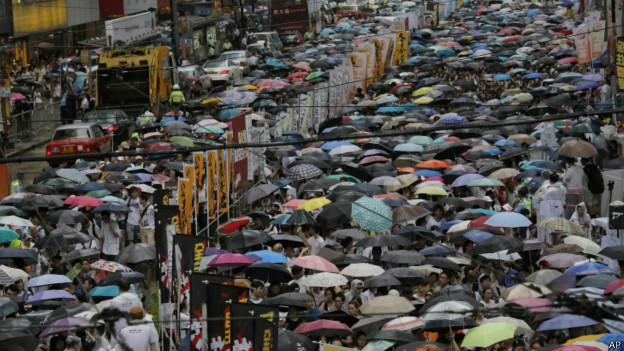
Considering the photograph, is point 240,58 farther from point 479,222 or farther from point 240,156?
point 479,222

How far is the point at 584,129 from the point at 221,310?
14970 millimetres

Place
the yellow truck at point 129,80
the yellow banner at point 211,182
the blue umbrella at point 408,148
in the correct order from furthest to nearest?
the yellow truck at point 129,80
the blue umbrella at point 408,148
the yellow banner at point 211,182

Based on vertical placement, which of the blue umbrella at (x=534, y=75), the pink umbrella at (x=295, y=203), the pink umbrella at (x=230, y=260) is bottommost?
the blue umbrella at (x=534, y=75)

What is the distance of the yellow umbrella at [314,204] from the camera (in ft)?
61.4

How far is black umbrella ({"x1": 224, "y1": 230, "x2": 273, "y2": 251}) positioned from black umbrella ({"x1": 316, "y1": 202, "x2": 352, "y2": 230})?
141 cm

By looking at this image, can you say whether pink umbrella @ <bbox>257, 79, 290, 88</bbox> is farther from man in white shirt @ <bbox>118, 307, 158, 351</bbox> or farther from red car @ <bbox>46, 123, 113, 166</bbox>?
man in white shirt @ <bbox>118, 307, 158, 351</bbox>

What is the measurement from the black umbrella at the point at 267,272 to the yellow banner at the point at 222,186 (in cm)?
A: 503

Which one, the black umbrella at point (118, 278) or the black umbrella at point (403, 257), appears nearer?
the black umbrella at point (118, 278)

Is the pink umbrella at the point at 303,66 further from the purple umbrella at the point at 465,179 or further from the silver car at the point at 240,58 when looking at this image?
the purple umbrella at the point at 465,179

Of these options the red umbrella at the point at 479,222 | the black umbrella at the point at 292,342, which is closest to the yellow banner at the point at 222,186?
the red umbrella at the point at 479,222

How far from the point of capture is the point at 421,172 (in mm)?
21953

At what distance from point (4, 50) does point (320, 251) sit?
32000mm

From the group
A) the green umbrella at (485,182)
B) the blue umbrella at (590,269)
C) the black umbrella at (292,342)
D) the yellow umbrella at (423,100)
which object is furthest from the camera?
the yellow umbrella at (423,100)

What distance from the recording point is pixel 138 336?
12.2m
